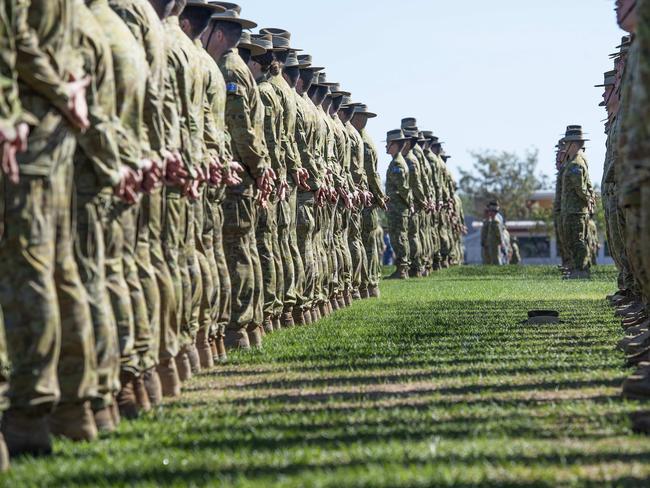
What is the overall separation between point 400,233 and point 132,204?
86.4 ft

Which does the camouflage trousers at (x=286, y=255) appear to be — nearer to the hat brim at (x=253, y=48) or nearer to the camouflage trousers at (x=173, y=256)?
the hat brim at (x=253, y=48)

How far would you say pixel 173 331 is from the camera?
37.6ft

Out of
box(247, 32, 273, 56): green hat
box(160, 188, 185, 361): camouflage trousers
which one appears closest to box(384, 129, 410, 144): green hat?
box(247, 32, 273, 56): green hat

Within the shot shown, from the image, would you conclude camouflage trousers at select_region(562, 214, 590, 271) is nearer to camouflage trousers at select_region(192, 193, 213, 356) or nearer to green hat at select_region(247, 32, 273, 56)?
green hat at select_region(247, 32, 273, 56)

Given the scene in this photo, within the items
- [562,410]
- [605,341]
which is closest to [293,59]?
[605,341]

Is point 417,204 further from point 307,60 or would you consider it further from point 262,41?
point 262,41

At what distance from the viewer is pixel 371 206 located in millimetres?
28219

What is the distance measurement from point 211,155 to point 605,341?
450cm

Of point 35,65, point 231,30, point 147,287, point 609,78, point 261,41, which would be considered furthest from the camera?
point 609,78

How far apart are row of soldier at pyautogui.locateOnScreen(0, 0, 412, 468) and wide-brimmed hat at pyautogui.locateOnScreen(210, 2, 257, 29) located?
3cm

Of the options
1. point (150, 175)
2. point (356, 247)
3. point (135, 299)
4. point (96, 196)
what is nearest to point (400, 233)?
point (356, 247)

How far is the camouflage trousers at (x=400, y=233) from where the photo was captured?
3559 cm

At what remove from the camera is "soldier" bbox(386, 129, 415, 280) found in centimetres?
3519

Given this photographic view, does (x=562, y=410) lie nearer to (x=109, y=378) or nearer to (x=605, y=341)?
(x=109, y=378)
